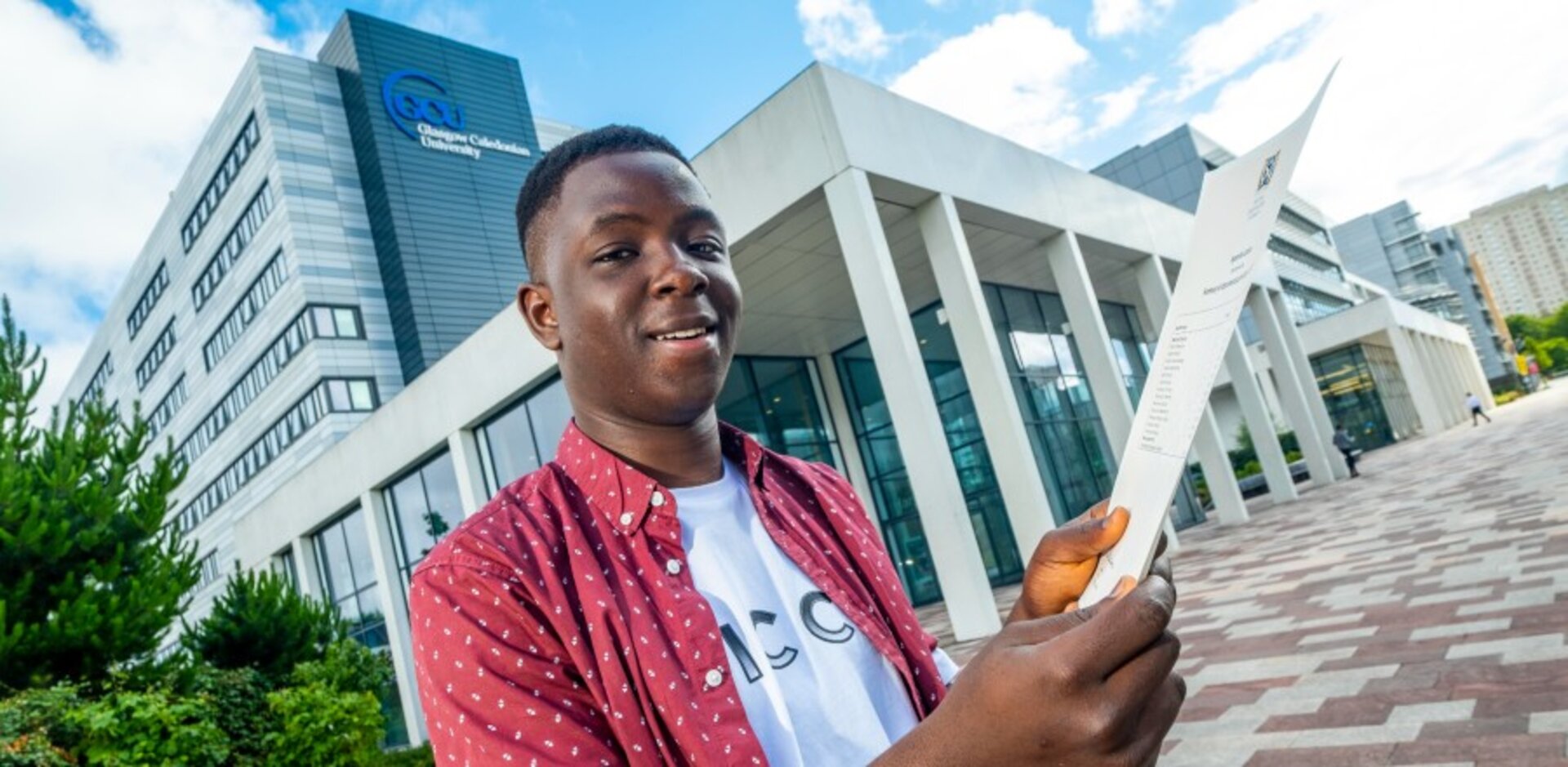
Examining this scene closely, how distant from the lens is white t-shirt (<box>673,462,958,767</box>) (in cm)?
113

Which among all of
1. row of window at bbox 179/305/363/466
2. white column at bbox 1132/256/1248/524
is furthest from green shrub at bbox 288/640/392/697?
row of window at bbox 179/305/363/466

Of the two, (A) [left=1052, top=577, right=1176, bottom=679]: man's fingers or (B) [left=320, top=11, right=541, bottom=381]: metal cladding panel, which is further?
(B) [left=320, top=11, right=541, bottom=381]: metal cladding panel

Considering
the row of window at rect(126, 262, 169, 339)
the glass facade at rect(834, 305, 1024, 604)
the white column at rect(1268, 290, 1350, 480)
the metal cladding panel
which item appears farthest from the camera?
the row of window at rect(126, 262, 169, 339)

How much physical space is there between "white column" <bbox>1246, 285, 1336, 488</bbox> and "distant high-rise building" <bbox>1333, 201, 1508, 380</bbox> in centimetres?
7986

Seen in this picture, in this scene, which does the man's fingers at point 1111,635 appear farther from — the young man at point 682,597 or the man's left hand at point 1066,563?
the man's left hand at point 1066,563

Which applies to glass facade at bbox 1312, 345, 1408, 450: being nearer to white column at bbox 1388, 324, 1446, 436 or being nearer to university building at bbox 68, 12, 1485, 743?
university building at bbox 68, 12, 1485, 743

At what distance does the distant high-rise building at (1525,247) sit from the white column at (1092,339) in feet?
721

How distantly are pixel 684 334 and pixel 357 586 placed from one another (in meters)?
20.2

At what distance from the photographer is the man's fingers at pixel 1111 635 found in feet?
2.30

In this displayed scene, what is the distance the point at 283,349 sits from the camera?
3055cm

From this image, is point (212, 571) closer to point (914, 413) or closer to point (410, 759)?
point (410, 759)

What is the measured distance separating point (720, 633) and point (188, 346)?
1763 inches

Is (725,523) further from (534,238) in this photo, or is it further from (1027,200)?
(1027,200)

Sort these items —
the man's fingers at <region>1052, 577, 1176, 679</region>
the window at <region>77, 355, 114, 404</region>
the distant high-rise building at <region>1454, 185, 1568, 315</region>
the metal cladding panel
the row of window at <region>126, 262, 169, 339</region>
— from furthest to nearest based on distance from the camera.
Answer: the distant high-rise building at <region>1454, 185, 1568, 315</region> → the window at <region>77, 355, 114, 404</region> → the row of window at <region>126, 262, 169, 339</region> → the metal cladding panel → the man's fingers at <region>1052, 577, 1176, 679</region>
